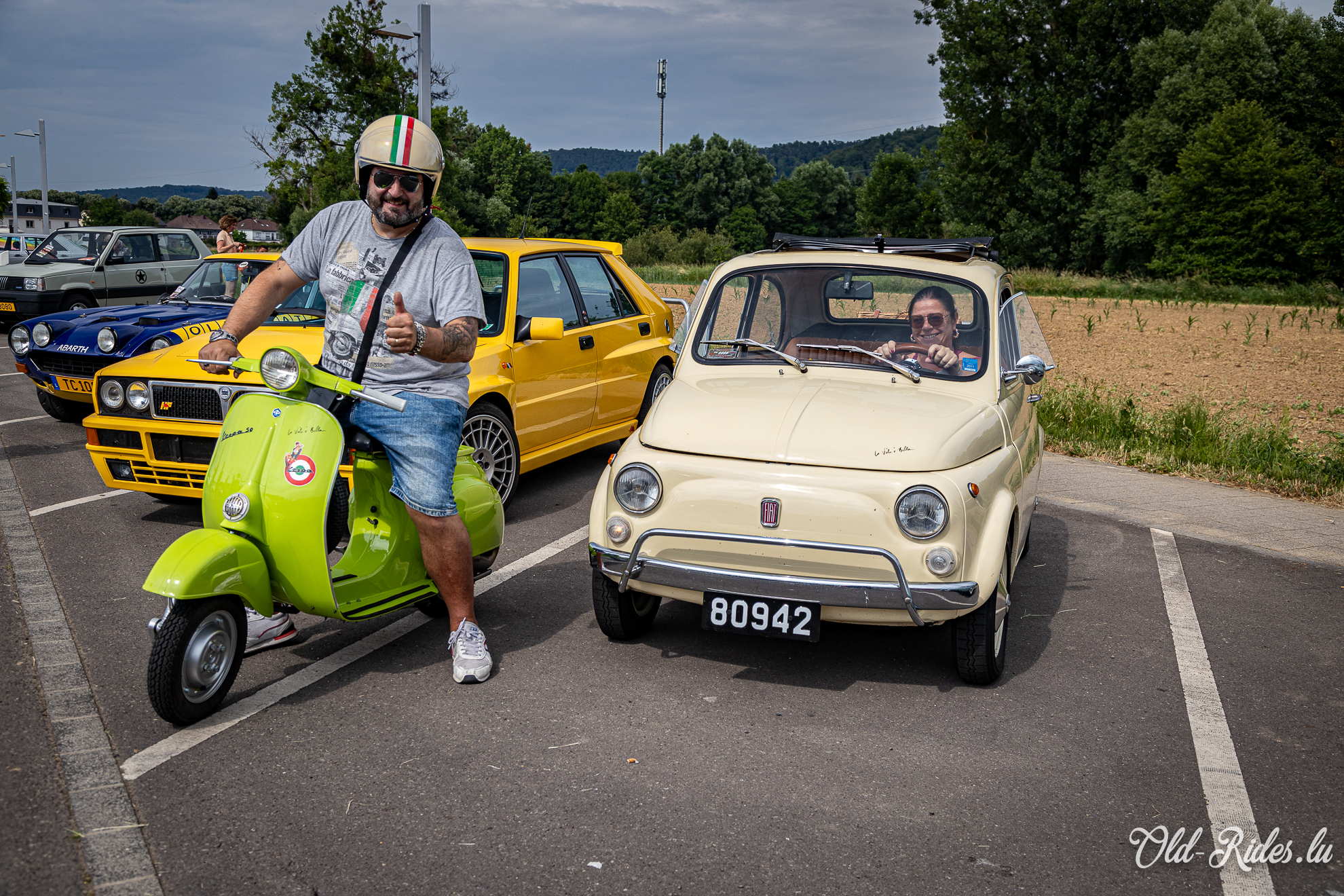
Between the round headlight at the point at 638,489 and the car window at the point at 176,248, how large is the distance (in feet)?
50.3

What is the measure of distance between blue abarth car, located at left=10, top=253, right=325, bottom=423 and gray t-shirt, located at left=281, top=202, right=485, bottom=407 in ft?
15.6

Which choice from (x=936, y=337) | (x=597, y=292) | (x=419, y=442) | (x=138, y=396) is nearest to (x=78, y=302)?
(x=138, y=396)

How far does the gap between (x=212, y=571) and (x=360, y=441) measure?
78 cm

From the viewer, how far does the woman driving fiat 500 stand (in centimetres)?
496

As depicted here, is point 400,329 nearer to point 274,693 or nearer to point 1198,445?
point 274,693

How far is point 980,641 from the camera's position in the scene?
412 cm

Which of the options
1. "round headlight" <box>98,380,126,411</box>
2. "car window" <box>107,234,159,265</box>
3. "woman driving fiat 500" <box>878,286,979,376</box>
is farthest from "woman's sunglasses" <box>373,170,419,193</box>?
"car window" <box>107,234,159,265</box>

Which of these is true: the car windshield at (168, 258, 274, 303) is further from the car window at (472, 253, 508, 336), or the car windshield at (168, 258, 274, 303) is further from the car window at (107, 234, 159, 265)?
the car window at (107, 234, 159, 265)

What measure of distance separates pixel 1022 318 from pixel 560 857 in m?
3.88

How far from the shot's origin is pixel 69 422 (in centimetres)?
1015

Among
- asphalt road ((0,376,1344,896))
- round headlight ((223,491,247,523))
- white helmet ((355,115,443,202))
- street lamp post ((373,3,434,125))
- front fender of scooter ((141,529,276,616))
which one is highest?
street lamp post ((373,3,434,125))

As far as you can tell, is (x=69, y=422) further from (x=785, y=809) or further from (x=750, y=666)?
(x=785, y=809)

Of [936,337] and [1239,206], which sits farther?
[1239,206]

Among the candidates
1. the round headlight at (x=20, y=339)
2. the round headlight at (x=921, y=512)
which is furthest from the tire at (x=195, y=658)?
the round headlight at (x=20, y=339)
